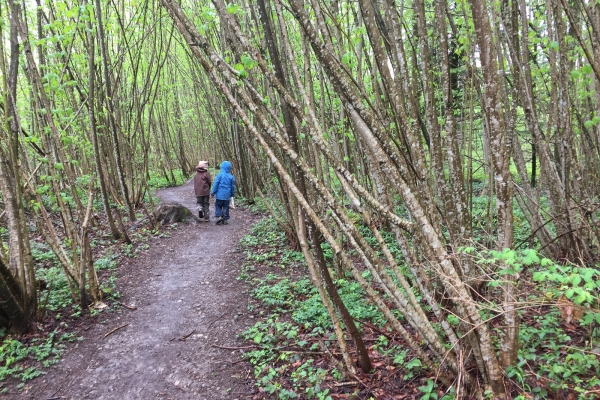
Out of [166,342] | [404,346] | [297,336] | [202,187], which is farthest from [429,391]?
[202,187]

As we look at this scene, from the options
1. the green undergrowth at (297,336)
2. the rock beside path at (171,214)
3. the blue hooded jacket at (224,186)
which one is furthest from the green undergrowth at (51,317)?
the blue hooded jacket at (224,186)

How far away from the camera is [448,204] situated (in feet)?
10.5

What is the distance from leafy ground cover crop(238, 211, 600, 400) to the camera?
2.24 metres

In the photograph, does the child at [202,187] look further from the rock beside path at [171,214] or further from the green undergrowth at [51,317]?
the green undergrowth at [51,317]

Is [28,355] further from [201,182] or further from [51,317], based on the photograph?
[201,182]

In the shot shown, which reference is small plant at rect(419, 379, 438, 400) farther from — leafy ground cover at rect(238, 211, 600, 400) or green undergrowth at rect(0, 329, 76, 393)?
green undergrowth at rect(0, 329, 76, 393)

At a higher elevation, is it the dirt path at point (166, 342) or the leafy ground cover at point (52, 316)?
the leafy ground cover at point (52, 316)

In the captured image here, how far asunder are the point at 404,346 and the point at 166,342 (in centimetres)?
280

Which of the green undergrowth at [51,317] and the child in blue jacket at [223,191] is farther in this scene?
the child in blue jacket at [223,191]

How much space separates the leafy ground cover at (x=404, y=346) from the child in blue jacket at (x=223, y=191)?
4706 mm

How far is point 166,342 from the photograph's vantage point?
434 centimetres

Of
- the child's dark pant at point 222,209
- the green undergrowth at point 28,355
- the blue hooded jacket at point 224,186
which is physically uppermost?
the blue hooded jacket at point 224,186

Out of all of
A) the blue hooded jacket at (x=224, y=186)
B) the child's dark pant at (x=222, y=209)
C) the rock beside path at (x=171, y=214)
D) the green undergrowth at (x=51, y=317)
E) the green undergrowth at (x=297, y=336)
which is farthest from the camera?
the child's dark pant at (x=222, y=209)

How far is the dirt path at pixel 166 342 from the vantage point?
3.54 metres
